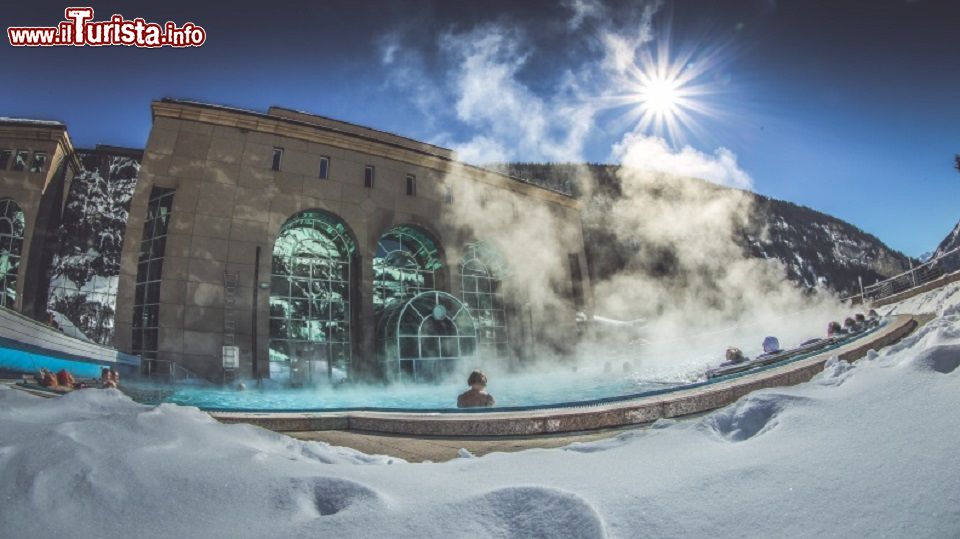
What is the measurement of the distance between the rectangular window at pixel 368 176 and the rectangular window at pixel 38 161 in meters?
14.5

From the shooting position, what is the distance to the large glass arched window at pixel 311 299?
16.8m

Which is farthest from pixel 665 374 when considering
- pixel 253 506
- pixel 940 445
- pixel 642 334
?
pixel 253 506

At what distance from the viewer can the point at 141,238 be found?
1575cm

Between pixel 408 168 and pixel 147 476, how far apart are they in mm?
19811

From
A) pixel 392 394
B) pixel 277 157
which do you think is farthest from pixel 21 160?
pixel 392 394

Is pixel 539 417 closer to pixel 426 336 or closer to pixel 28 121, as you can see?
pixel 426 336

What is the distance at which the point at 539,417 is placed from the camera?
179 inches

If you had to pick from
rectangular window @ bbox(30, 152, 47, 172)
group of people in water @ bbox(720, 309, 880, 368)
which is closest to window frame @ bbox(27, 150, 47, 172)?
rectangular window @ bbox(30, 152, 47, 172)

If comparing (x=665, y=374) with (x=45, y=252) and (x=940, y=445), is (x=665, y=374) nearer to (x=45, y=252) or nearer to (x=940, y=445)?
(x=940, y=445)

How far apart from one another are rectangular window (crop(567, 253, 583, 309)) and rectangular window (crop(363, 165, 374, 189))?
12079mm

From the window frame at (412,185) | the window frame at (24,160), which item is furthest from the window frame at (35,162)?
the window frame at (412,185)

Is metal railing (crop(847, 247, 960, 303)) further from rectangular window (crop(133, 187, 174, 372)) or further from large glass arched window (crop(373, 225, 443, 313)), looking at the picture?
rectangular window (crop(133, 187, 174, 372))

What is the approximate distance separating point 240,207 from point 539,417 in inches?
632

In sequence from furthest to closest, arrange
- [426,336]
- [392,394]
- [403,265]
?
[403,265] → [426,336] → [392,394]
